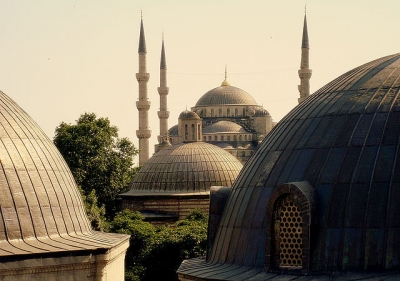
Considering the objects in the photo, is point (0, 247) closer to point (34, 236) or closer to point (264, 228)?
point (34, 236)

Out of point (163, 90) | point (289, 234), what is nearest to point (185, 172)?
point (289, 234)

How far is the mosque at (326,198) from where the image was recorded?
13625 millimetres

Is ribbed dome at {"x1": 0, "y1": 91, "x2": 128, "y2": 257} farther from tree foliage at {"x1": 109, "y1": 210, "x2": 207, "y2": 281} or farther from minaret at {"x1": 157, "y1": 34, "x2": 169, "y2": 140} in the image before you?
minaret at {"x1": 157, "y1": 34, "x2": 169, "y2": 140}

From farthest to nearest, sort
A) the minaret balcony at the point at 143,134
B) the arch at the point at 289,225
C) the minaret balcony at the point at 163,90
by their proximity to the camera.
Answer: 1. the minaret balcony at the point at 163,90
2. the minaret balcony at the point at 143,134
3. the arch at the point at 289,225

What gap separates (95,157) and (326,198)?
1609 inches

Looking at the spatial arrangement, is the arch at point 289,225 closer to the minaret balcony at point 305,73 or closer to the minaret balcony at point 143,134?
the minaret balcony at point 143,134

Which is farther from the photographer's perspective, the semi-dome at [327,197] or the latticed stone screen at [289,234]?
the latticed stone screen at [289,234]

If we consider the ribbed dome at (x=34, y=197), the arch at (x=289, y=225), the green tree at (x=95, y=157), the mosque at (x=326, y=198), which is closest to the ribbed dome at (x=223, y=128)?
the green tree at (x=95, y=157)

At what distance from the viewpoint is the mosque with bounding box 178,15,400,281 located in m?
13.6

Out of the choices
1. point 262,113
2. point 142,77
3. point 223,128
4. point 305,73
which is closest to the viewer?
point 142,77

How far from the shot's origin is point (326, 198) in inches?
557

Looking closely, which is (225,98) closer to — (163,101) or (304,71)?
(163,101)

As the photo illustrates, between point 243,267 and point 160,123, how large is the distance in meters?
87.5

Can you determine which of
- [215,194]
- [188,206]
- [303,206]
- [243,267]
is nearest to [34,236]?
[215,194]
